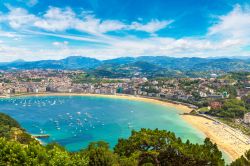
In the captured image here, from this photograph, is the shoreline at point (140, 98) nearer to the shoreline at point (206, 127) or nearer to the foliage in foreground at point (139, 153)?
the shoreline at point (206, 127)

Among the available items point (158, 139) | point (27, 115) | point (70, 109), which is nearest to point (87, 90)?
point (70, 109)

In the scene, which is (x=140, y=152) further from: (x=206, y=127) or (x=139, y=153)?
(x=206, y=127)

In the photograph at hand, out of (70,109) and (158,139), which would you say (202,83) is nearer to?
(70,109)

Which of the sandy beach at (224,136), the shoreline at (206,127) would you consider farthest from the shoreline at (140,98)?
the sandy beach at (224,136)

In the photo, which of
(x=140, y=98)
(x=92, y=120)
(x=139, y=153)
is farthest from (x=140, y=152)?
(x=140, y=98)

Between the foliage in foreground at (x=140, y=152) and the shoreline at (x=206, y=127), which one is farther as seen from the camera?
the shoreline at (x=206, y=127)

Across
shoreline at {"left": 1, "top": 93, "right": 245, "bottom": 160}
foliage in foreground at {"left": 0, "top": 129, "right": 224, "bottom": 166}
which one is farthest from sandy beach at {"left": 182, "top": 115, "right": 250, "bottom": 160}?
foliage in foreground at {"left": 0, "top": 129, "right": 224, "bottom": 166}

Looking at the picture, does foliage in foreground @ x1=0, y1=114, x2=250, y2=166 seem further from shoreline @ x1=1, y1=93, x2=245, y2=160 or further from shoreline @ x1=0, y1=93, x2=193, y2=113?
shoreline @ x1=0, y1=93, x2=193, y2=113
